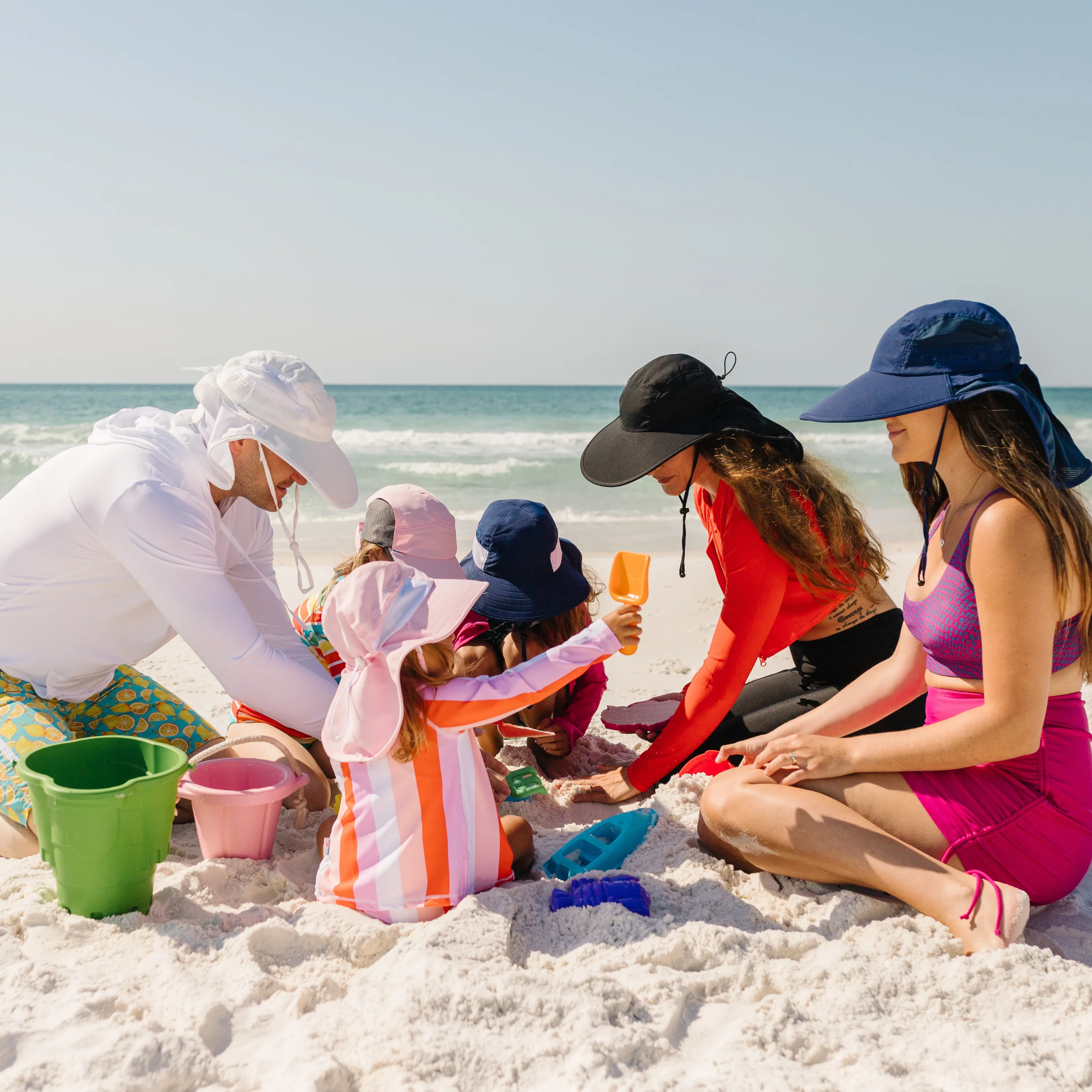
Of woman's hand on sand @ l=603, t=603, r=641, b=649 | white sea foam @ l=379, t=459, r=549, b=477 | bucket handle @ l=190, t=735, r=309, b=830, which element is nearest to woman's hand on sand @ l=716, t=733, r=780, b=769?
woman's hand on sand @ l=603, t=603, r=641, b=649

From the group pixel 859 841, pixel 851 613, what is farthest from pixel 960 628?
pixel 851 613

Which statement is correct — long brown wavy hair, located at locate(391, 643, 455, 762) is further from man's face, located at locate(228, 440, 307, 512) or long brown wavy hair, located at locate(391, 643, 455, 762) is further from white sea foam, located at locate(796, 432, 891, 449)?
white sea foam, located at locate(796, 432, 891, 449)

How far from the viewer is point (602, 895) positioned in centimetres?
241

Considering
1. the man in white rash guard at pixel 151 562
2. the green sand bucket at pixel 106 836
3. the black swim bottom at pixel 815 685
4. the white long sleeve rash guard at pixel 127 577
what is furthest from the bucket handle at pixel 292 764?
the black swim bottom at pixel 815 685

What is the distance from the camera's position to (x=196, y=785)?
2613mm

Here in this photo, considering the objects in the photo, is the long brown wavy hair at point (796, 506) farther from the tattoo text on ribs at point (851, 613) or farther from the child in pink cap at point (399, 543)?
the child in pink cap at point (399, 543)

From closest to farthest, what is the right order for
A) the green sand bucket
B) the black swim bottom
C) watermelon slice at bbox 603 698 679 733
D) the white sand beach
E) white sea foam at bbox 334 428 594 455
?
the white sand beach < the green sand bucket < the black swim bottom < watermelon slice at bbox 603 698 679 733 < white sea foam at bbox 334 428 594 455

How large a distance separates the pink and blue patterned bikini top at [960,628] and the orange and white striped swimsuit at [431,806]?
801 mm

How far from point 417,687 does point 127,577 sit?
3.84 feet

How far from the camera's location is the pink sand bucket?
101 inches

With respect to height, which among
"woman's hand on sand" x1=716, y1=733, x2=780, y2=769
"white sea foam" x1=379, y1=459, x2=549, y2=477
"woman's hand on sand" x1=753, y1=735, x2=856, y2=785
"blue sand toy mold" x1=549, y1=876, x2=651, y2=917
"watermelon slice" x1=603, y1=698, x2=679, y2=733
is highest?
"white sea foam" x1=379, y1=459, x2=549, y2=477

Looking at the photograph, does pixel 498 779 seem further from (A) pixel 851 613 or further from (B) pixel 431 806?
(A) pixel 851 613

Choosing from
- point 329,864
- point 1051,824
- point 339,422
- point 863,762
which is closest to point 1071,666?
point 1051,824

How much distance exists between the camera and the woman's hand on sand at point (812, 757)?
238 cm
